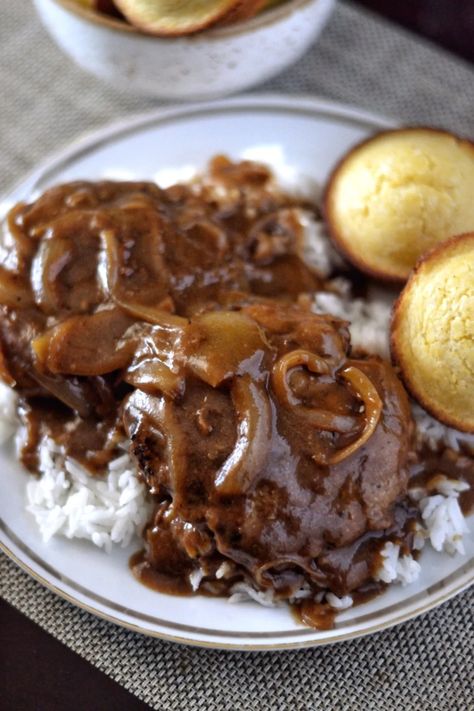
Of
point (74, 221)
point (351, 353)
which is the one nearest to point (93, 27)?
point (74, 221)

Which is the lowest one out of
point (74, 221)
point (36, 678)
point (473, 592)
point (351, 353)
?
point (473, 592)

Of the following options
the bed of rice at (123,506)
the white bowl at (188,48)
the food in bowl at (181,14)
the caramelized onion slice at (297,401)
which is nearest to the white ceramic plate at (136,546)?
the bed of rice at (123,506)

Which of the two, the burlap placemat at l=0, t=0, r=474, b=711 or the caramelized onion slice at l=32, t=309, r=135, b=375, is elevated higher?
the caramelized onion slice at l=32, t=309, r=135, b=375

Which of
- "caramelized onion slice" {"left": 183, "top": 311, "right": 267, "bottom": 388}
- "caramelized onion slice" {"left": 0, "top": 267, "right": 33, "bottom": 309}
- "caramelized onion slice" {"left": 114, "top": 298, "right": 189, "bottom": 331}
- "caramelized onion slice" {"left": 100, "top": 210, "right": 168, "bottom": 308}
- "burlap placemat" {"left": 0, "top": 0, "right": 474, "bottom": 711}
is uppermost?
"caramelized onion slice" {"left": 0, "top": 267, "right": 33, "bottom": 309}

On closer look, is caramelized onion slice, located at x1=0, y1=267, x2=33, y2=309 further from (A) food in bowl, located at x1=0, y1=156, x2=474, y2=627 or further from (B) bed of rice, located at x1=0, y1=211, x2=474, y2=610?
(B) bed of rice, located at x1=0, y1=211, x2=474, y2=610

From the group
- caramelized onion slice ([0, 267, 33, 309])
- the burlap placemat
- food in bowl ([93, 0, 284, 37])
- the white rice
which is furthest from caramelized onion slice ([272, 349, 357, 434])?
food in bowl ([93, 0, 284, 37])

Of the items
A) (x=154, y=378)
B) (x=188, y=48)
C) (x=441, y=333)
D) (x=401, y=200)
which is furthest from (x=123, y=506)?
(x=188, y=48)

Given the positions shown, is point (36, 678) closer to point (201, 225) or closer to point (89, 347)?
point (89, 347)

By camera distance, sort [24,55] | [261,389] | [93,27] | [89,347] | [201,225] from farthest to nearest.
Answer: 1. [24,55]
2. [93,27]
3. [201,225]
4. [89,347]
5. [261,389]
